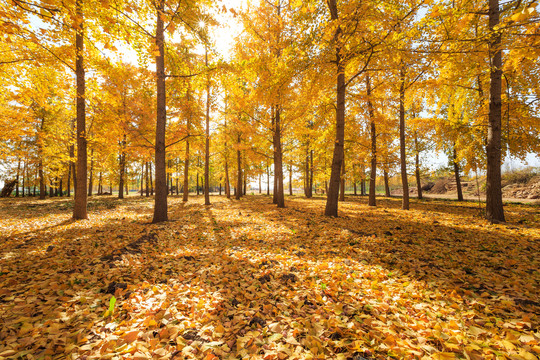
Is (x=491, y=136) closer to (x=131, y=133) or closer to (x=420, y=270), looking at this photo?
(x=420, y=270)

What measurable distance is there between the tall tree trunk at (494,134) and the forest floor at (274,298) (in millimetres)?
1436

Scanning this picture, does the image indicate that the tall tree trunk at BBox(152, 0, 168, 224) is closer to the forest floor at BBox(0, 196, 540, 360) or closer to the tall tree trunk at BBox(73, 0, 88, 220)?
the forest floor at BBox(0, 196, 540, 360)

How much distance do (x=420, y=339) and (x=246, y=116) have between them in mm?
12807

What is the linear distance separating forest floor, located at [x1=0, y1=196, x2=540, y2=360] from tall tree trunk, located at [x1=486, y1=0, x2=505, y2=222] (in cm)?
144

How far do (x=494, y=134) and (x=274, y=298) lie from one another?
8.85 m

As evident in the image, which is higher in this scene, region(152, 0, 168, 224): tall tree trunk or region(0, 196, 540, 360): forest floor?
region(152, 0, 168, 224): tall tree trunk


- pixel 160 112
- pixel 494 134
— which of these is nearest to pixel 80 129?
pixel 160 112

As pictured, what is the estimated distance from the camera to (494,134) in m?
6.45

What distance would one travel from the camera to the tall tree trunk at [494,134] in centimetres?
625

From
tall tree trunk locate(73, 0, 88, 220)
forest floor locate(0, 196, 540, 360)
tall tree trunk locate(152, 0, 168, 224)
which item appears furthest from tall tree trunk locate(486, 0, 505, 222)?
tall tree trunk locate(73, 0, 88, 220)

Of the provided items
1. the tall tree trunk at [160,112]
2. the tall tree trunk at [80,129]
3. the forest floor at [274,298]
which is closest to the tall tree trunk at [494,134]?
the forest floor at [274,298]

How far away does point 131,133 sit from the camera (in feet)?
38.7

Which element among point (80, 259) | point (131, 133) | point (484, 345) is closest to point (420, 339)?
point (484, 345)

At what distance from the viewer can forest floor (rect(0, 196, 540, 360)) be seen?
75.9 inches
